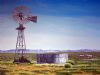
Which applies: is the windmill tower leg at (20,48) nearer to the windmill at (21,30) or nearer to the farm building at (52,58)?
the windmill at (21,30)

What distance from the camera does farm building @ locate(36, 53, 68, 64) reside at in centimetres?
729

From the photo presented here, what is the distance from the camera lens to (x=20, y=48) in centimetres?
759

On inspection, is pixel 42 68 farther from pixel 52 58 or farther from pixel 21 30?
pixel 21 30

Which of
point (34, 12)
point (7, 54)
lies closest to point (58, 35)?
point (34, 12)

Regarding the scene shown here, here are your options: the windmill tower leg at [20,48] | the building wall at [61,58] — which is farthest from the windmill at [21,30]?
the building wall at [61,58]

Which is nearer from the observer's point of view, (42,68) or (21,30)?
(42,68)

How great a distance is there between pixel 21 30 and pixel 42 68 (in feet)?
3.58

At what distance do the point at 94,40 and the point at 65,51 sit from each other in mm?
753

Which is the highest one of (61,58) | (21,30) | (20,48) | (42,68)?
(21,30)

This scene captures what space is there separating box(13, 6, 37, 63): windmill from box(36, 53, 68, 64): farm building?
0.35m

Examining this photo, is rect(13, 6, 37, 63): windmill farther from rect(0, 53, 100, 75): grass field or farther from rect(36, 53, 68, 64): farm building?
rect(36, 53, 68, 64): farm building

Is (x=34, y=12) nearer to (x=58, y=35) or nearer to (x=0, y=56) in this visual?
(x=58, y=35)

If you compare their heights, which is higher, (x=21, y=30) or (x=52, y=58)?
(x=21, y=30)

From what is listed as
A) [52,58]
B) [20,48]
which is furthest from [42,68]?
[20,48]
